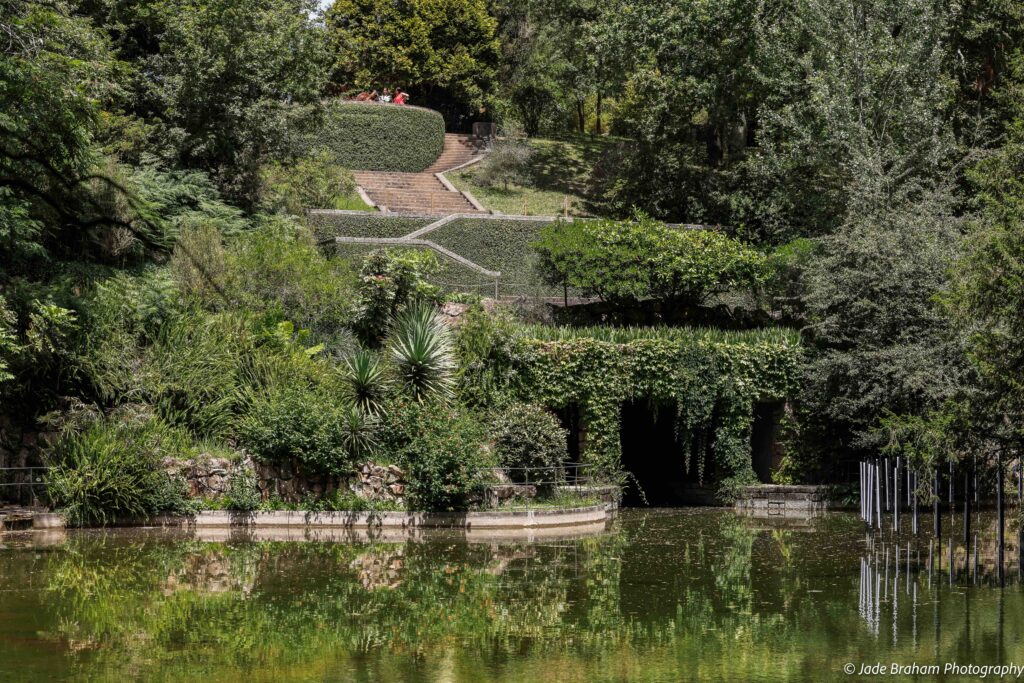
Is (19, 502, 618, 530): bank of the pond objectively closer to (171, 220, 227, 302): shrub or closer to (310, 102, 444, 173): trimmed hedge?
(171, 220, 227, 302): shrub

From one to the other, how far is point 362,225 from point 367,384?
10459mm

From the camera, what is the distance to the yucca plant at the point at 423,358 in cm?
2403

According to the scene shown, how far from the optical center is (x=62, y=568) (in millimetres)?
16719

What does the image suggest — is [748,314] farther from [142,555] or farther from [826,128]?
[142,555]

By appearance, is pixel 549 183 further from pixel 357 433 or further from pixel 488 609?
pixel 488 609

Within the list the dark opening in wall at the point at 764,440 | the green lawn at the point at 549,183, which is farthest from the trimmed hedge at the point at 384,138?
the dark opening in wall at the point at 764,440

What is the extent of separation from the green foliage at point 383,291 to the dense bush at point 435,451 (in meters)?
3.65

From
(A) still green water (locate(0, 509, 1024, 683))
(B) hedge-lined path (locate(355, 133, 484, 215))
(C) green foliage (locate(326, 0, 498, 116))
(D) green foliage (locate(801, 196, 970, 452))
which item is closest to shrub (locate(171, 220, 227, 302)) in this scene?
(A) still green water (locate(0, 509, 1024, 683))

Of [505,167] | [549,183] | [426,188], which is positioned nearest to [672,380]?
[426,188]

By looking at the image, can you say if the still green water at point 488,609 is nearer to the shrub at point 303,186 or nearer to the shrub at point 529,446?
the shrub at point 529,446

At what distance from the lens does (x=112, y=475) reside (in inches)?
829

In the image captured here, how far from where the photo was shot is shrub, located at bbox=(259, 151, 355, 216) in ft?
107

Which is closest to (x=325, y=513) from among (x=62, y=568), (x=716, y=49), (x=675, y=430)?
(x=62, y=568)

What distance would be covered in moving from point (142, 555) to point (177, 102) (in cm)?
1615
